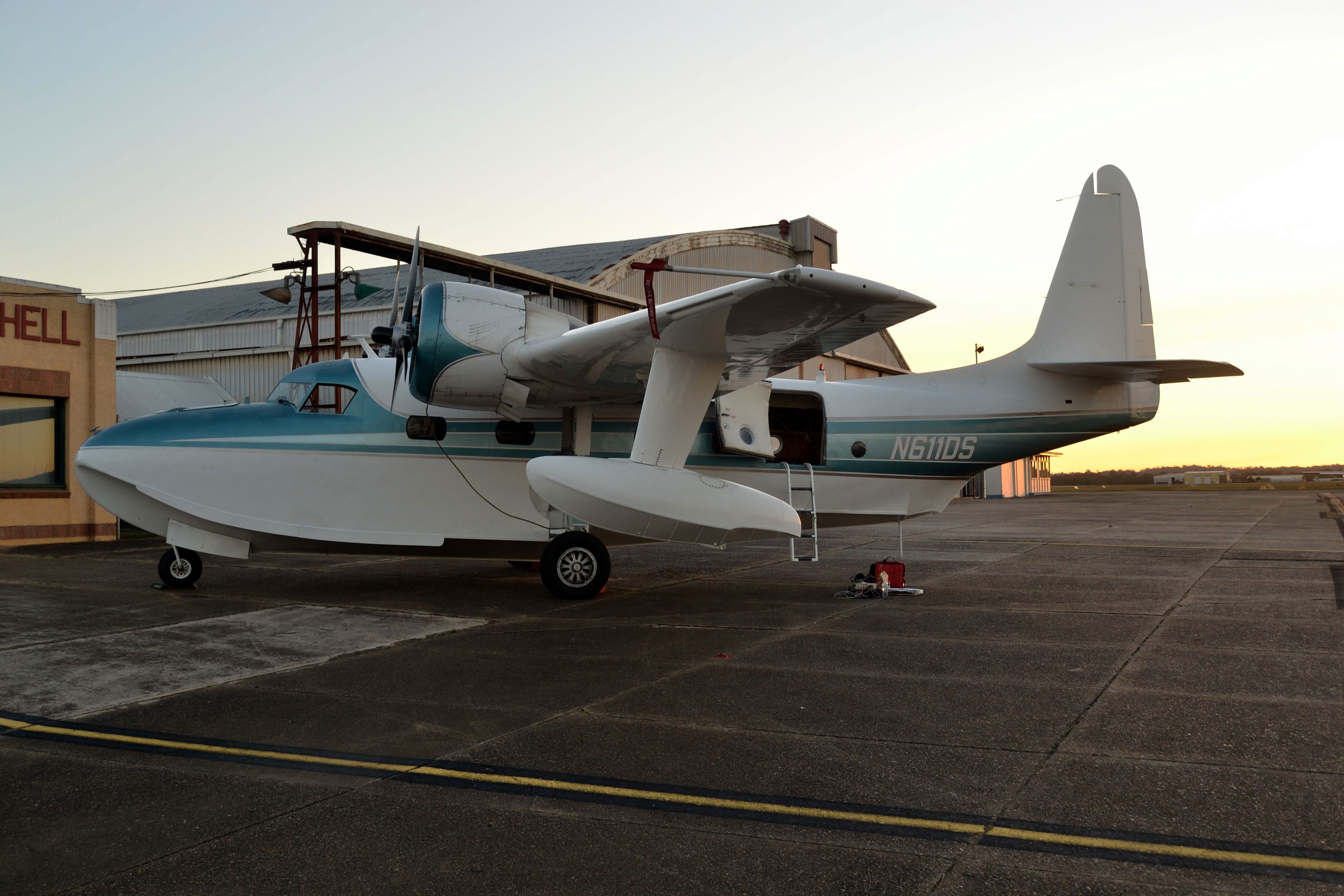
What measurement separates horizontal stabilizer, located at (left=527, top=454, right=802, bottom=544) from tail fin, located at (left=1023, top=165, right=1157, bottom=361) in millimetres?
5104

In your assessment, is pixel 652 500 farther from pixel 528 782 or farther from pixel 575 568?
pixel 528 782

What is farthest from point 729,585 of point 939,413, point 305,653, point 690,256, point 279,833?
point 690,256

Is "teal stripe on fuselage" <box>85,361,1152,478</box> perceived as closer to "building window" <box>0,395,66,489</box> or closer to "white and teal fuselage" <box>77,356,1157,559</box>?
"white and teal fuselage" <box>77,356,1157,559</box>

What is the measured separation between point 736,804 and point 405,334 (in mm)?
7653

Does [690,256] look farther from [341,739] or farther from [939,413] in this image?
[341,739]

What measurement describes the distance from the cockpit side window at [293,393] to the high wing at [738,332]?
3.11m

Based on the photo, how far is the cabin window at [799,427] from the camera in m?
11.6

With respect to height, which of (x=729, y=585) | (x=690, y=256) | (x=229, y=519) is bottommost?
(x=729, y=585)

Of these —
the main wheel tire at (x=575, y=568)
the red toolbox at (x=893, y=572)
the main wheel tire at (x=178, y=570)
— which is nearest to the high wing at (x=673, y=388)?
the main wheel tire at (x=575, y=568)

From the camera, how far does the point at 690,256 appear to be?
30.0 meters

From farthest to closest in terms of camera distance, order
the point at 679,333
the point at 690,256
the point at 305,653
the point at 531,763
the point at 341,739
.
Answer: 1. the point at 690,256
2. the point at 679,333
3. the point at 305,653
4. the point at 341,739
5. the point at 531,763

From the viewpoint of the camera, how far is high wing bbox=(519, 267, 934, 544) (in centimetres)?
816

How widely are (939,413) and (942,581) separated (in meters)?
2.25

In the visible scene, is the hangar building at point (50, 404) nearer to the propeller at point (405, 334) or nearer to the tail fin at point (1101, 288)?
the propeller at point (405, 334)
